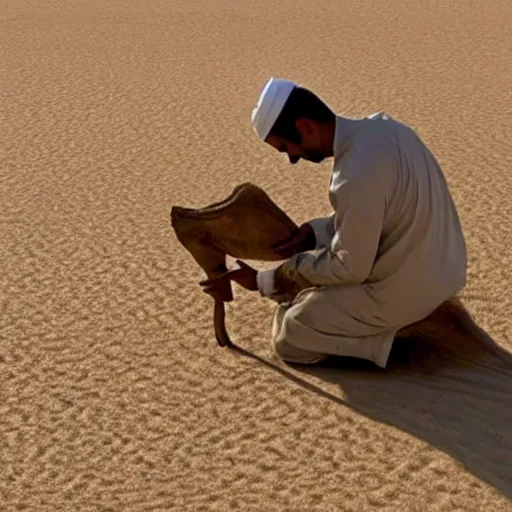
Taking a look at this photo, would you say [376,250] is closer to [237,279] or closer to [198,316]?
[237,279]

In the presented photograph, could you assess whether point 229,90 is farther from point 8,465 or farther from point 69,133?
point 8,465

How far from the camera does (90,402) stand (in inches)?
165

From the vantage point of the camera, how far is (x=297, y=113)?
381cm

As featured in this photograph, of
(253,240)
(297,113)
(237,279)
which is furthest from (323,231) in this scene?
(297,113)

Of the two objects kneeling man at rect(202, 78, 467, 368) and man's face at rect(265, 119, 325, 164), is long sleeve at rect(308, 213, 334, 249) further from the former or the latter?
man's face at rect(265, 119, 325, 164)

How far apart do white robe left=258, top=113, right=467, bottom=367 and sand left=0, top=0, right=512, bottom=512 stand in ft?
0.67

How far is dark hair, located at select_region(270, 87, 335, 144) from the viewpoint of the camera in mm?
3795

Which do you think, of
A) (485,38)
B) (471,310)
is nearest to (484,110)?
(485,38)

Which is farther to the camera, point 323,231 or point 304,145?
point 323,231

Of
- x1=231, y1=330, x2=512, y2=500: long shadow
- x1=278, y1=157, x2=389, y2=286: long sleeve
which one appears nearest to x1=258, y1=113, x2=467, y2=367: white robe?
x1=278, y1=157, x2=389, y2=286: long sleeve

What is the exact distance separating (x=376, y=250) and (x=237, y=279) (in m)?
0.68

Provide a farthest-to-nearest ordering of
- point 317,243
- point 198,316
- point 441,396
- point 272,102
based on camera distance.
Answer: point 198,316 → point 317,243 → point 441,396 → point 272,102

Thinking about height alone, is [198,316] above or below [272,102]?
below

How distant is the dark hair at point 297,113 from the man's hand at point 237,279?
664mm
